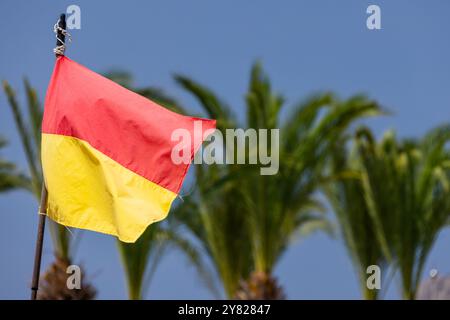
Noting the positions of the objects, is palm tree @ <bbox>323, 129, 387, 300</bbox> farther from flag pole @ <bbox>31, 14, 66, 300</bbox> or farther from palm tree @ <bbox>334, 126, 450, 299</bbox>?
flag pole @ <bbox>31, 14, 66, 300</bbox>

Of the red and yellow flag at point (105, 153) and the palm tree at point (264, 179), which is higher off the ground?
the palm tree at point (264, 179)

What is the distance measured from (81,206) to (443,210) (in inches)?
399

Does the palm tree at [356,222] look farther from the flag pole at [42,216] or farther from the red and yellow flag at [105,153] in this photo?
the flag pole at [42,216]

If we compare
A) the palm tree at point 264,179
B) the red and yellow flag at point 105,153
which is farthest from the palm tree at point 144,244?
the red and yellow flag at point 105,153

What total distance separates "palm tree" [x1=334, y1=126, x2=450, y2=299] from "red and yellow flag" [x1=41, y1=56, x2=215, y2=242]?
8888mm

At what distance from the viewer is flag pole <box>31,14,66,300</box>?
697 centimetres

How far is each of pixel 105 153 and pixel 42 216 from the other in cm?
87

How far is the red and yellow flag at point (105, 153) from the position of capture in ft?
24.3

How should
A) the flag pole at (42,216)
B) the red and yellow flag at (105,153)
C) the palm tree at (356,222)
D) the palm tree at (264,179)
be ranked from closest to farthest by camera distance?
the flag pole at (42,216) → the red and yellow flag at (105,153) → the palm tree at (264,179) → the palm tree at (356,222)

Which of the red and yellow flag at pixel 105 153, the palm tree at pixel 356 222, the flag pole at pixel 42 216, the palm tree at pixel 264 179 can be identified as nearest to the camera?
the flag pole at pixel 42 216

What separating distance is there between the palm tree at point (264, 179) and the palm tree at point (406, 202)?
853 mm

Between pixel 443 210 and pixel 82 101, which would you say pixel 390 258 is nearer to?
pixel 443 210

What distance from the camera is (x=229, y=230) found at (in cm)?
1670
